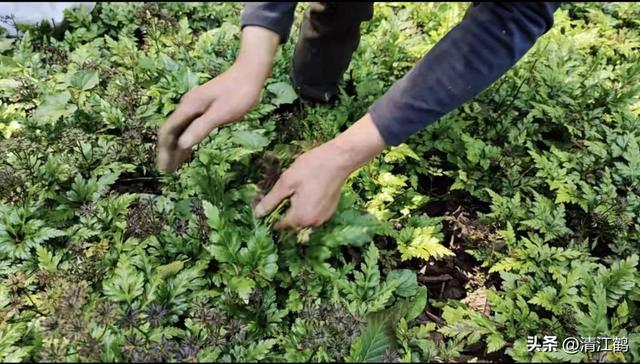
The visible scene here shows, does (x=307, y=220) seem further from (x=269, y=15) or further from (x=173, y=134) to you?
(x=269, y=15)

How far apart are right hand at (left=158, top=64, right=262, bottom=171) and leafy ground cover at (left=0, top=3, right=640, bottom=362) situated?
34 cm

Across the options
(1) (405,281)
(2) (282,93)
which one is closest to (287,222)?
(1) (405,281)

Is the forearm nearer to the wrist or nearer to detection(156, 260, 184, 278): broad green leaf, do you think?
the wrist

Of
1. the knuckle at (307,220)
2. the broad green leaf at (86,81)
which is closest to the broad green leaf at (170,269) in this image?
the knuckle at (307,220)

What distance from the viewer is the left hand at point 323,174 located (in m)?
1.95

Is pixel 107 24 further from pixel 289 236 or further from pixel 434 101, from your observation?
pixel 434 101

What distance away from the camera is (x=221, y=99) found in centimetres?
204

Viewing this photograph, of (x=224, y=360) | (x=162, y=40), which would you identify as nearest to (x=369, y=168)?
(x=224, y=360)

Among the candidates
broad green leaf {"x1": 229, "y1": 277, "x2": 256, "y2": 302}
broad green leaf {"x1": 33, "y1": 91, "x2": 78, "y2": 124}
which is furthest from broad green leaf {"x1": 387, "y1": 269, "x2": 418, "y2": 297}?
broad green leaf {"x1": 33, "y1": 91, "x2": 78, "y2": 124}

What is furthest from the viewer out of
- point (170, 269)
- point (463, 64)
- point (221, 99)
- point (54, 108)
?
point (54, 108)

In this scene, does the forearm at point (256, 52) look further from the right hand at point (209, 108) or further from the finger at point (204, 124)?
the finger at point (204, 124)

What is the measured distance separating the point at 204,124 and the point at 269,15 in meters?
0.46

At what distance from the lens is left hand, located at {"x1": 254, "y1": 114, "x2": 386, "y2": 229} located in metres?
1.95

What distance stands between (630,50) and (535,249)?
195 centimetres
